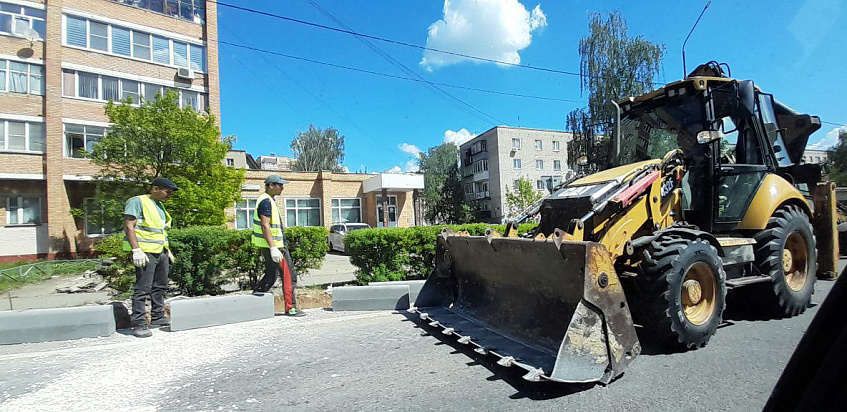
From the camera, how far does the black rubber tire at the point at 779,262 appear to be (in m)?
4.99

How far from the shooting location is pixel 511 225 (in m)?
5.48

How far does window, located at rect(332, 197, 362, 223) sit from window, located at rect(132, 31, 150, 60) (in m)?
13.0

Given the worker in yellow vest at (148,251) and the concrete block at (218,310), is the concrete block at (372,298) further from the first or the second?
the worker in yellow vest at (148,251)

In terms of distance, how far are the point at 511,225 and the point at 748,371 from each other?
2.75 meters

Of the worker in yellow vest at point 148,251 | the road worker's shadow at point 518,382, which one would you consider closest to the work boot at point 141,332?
the worker in yellow vest at point 148,251

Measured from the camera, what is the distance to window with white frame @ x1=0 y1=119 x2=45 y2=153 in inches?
738

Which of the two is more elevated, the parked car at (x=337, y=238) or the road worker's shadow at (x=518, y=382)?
the parked car at (x=337, y=238)

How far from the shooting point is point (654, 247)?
13.3 feet

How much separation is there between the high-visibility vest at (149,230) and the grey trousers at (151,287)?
0.11m

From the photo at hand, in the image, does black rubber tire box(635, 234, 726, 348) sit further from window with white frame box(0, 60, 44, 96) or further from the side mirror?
window with white frame box(0, 60, 44, 96)

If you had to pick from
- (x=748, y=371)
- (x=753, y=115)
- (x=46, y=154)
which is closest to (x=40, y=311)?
(x=748, y=371)

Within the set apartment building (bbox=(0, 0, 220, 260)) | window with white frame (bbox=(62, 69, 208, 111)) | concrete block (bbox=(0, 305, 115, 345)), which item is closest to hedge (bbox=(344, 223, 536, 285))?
concrete block (bbox=(0, 305, 115, 345))

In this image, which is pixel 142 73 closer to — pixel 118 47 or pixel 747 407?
pixel 118 47

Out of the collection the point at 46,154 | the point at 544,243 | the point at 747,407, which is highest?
the point at 46,154
